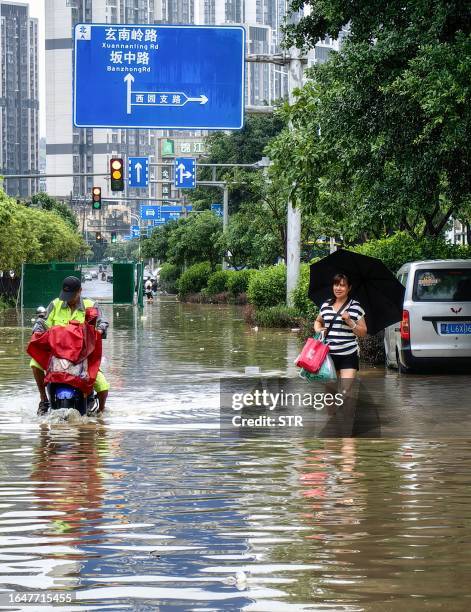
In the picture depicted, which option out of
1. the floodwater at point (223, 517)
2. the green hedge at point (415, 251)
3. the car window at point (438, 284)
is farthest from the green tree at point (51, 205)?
the floodwater at point (223, 517)

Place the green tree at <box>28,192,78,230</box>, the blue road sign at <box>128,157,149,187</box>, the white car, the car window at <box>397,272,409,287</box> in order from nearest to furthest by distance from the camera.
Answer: the white car, the car window at <box>397,272,409,287</box>, the blue road sign at <box>128,157,149,187</box>, the green tree at <box>28,192,78,230</box>

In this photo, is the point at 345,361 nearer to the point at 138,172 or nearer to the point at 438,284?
the point at 438,284

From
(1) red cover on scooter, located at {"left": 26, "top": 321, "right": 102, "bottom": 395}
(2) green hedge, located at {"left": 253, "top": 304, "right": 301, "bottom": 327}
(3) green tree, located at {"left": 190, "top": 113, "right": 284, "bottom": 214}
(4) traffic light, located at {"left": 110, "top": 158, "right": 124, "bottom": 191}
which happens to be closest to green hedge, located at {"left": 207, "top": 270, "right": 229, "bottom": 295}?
(3) green tree, located at {"left": 190, "top": 113, "right": 284, "bottom": 214}

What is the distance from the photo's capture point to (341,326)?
12.6m

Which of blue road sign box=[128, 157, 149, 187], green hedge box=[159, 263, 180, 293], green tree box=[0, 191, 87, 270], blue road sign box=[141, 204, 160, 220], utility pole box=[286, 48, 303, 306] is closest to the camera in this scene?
utility pole box=[286, 48, 303, 306]

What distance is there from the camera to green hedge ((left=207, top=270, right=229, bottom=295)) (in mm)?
68312

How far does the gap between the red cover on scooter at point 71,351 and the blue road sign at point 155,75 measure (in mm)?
18584

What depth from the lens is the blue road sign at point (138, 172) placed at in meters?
55.0

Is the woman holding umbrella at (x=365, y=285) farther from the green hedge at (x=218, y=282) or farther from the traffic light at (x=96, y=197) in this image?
the green hedge at (x=218, y=282)

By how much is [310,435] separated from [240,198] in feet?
222

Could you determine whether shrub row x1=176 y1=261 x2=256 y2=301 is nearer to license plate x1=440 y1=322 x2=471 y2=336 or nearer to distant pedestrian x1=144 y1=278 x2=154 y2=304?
distant pedestrian x1=144 y1=278 x2=154 y2=304

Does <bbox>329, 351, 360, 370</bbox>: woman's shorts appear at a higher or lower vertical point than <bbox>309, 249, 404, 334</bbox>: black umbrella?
lower

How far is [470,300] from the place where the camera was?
1816 cm

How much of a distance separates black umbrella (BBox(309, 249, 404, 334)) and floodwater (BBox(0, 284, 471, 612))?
6.25 feet
